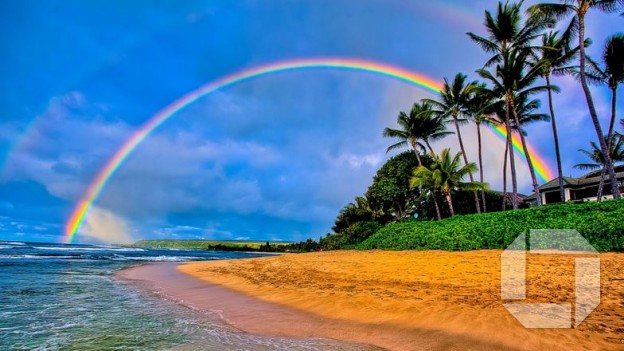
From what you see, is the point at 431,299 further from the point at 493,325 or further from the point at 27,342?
the point at 27,342

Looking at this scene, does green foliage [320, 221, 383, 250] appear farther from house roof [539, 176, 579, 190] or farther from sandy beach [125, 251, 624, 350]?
sandy beach [125, 251, 624, 350]

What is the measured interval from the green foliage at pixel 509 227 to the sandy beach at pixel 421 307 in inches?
113

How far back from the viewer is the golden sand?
477 cm

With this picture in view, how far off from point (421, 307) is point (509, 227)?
12909 millimetres

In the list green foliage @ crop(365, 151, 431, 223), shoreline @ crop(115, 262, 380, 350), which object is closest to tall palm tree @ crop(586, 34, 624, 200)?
green foliage @ crop(365, 151, 431, 223)

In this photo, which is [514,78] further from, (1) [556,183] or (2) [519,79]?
(1) [556,183]

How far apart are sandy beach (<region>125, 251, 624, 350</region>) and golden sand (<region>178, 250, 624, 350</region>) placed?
1 cm

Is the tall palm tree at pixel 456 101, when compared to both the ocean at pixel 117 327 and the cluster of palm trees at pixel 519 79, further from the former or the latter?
the ocean at pixel 117 327

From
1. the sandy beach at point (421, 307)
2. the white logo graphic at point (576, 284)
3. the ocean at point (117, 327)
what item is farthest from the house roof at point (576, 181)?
the ocean at point (117, 327)

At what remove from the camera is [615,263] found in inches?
387

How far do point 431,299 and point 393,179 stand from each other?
97.9ft

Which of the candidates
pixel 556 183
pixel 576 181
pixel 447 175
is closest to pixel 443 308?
pixel 447 175

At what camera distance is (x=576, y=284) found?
7.55m

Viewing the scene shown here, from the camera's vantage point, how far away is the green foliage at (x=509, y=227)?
43.3 ft
